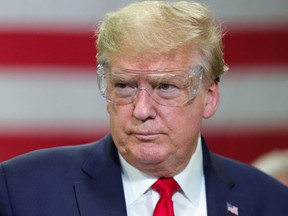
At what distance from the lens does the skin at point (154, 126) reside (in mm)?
2148

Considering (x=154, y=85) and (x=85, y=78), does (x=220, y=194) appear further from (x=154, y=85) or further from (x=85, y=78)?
(x=85, y=78)

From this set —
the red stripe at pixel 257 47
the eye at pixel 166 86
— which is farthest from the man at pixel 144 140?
the red stripe at pixel 257 47

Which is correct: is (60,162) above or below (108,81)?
below

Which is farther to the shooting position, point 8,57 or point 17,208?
point 8,57

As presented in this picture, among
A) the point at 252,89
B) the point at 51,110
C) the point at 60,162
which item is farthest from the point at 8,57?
the point at 60,162

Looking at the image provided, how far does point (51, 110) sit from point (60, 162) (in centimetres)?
146

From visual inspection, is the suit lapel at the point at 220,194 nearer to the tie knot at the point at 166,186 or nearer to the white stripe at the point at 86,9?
the tie knot at the point at 166,186

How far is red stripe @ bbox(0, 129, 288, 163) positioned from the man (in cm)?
142

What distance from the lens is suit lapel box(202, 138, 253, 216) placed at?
7.59ft

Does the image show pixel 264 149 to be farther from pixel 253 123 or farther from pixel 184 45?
pixel 184 45

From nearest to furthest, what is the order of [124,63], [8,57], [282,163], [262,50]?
[124,63] → [282,163] → [8,57] → [262,50]

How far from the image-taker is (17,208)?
2.17m

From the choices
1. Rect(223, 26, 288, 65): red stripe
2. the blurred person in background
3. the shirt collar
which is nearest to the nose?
the shirt collar

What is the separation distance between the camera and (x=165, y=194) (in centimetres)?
224
